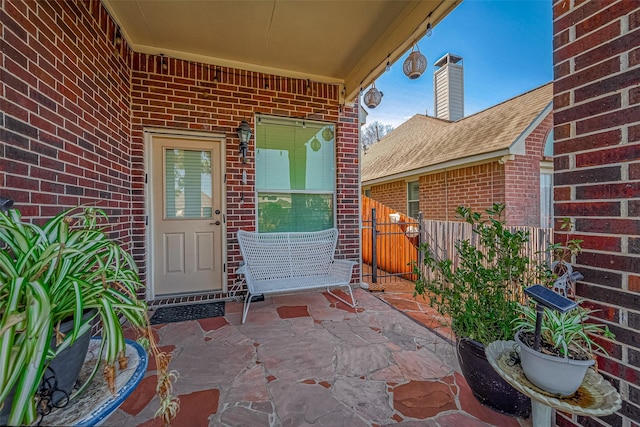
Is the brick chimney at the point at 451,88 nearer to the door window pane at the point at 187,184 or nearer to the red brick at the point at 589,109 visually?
the door window pane at the point at 187,184

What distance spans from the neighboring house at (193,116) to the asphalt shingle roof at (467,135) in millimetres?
2599

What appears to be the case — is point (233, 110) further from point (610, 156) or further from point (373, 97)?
point (610, 156)

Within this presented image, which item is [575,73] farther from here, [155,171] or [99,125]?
[155,171]

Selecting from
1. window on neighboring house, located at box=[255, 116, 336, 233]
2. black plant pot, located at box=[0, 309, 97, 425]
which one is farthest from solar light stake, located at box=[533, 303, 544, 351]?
window on neighboring house, located at box=[255, 116, 336, 233]

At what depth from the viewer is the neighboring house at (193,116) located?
1631mm

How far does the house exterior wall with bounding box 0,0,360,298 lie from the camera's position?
1.45 metres

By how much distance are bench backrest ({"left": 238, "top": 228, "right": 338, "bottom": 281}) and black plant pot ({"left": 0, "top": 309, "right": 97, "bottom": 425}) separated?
2.02 m

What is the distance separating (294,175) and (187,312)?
198cm

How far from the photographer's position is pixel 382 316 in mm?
2680

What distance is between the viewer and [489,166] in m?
4.61

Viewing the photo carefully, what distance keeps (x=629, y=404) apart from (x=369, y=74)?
3.20 m

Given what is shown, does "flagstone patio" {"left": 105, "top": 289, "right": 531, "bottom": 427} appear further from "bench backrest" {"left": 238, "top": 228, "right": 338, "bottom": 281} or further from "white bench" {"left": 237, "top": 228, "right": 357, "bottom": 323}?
"bench backrest" {"left": 238, "top": 228, "right": 338, "bottom": 281}

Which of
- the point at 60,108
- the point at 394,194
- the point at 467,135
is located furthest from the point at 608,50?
the point at 394,194

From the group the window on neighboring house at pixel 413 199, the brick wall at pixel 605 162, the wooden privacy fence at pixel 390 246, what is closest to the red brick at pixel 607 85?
the brick wall at pixel 605 162
